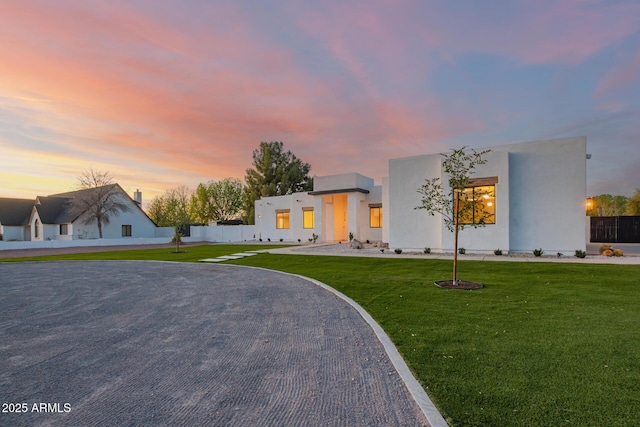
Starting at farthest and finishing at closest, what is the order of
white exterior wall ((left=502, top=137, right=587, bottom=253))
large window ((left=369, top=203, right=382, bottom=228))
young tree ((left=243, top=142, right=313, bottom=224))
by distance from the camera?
young tree ((left=243, top=142, right=313, bottom=224)), large window ((left=369, top=203, right=382, bottom=228)), white exterior wall ((left=502, top=137, right=587, bottom=253))

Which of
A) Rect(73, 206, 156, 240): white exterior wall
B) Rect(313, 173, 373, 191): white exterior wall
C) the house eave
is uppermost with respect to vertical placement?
Rect(313, 173, 373, 191): white exterior wall

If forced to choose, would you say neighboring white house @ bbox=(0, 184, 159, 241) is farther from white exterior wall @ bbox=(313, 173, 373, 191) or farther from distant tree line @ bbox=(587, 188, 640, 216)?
distant tree line @ bbox=(587, 188, 640, 216)

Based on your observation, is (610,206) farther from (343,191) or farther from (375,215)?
(343,191)

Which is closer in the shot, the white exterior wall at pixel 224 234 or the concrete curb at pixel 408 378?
the concrete curb at pixel 408 378

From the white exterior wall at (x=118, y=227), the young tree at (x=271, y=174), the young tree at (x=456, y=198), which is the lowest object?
the white exterior wall at (x=118, y=227)

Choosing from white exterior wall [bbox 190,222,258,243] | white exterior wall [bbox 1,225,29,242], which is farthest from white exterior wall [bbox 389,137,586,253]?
white exterior wall [bbox 1,225,29,242]

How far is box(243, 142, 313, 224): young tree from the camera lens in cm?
4094

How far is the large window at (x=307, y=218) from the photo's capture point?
2609cm

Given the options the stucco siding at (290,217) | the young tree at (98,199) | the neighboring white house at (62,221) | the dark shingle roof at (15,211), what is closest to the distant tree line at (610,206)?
the stucco siding at (290,217)

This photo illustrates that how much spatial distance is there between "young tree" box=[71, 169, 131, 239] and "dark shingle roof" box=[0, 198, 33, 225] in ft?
24.6

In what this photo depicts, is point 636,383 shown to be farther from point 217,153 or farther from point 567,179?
point 217,153

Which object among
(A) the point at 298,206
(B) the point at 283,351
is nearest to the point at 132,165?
(A) the point at 298,206

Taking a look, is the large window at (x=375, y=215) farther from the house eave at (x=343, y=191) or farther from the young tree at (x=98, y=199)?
the young tree at (x=98, y=199)

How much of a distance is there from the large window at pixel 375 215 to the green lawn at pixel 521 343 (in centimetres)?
1477
